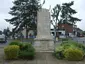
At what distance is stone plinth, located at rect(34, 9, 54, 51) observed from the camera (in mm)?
21859

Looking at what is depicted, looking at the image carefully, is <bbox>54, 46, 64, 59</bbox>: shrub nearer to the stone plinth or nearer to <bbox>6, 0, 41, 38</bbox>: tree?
the stone plinth

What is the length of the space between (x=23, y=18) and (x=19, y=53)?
5462cm

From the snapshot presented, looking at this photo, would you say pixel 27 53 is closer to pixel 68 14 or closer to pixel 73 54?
pixel 73 54

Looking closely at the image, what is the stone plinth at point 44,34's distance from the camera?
21859 mm

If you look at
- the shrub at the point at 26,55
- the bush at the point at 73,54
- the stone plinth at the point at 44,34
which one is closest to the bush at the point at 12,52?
the shrub at the point at 26,55

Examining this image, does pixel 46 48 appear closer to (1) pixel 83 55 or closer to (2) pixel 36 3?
(1) pixel 83 55

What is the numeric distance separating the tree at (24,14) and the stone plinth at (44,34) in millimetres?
48197

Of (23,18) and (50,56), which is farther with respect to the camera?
(23,18)

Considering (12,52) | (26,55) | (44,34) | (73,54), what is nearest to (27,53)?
(26,55)

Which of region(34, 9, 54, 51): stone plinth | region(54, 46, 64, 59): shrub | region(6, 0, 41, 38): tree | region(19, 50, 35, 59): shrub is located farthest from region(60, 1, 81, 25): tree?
region(19, 50, 35, 59): shrub

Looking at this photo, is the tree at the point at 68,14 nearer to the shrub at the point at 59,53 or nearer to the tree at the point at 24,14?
the tree at the point at 24,14

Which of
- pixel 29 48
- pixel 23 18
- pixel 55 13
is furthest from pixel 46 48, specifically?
pixel 55 13

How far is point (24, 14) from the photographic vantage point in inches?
2815

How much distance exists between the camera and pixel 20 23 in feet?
236
